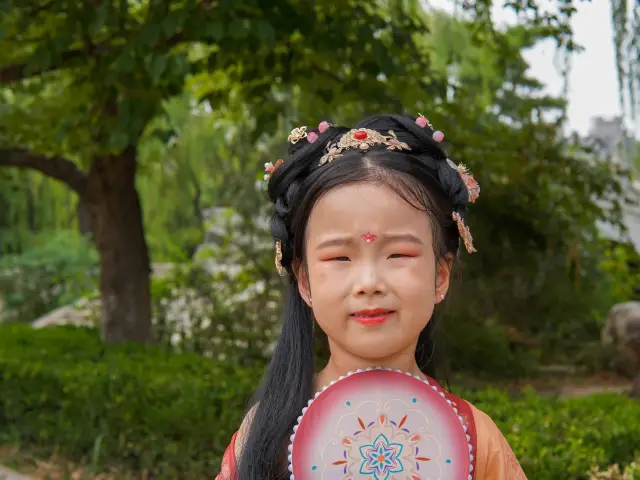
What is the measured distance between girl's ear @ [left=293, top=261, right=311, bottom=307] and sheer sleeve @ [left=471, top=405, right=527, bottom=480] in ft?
1.58

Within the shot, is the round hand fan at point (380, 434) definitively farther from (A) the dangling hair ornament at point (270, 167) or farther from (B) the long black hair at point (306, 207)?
(A) the dangling hair ornament at point (270, 167)

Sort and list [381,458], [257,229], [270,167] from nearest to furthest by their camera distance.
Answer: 1. [381,458]
2. [270,167]
3. [257,229]

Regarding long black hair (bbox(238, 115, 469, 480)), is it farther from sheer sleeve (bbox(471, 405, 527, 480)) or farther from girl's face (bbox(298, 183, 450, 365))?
sheer sleeve (bbox(471, 405, 527, 480))

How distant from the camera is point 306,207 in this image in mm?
1889

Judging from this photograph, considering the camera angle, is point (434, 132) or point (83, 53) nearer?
point (434, 132)

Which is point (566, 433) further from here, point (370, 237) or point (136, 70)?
point (136, 70)

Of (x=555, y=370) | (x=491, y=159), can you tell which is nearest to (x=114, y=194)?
(x=491, y=159)

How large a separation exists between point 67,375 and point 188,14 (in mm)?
2341

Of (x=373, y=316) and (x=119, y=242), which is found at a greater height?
(x=119, y=242)

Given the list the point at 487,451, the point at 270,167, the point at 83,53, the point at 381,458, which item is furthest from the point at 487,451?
the point at 83,53

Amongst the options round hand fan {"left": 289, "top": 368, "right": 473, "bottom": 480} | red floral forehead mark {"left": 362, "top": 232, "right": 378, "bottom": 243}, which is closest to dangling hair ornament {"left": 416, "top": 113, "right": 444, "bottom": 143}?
red floral forehead mark {"left": 362, "top": 232, "right": 378, "bottom": 243}

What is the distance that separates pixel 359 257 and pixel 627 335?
5.92 meters

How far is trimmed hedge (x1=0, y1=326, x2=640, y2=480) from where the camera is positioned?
3.34m

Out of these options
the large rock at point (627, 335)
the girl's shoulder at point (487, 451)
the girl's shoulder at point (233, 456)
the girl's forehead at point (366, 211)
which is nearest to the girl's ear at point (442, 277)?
the girl's forehead at point (366, 211)
